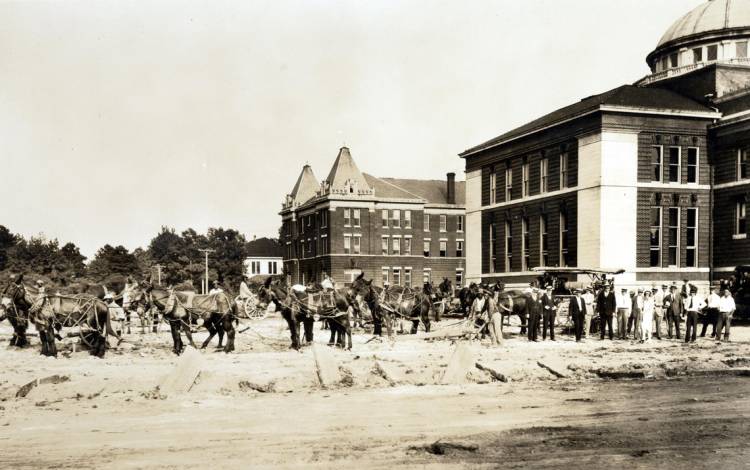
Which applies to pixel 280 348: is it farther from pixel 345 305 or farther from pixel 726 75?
pixel 726 75

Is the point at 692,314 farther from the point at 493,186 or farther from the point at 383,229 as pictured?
the point at 383,229

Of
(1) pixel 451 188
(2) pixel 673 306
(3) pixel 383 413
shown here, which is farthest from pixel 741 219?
(1) pixel 451 188

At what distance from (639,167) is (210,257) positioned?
7704cm

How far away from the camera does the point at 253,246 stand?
126438mm

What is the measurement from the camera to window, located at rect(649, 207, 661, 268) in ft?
137

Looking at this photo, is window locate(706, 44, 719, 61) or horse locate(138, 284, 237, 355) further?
window locate(706, 44, 719, 61)

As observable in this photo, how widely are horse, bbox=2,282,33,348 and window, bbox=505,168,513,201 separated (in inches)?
1403

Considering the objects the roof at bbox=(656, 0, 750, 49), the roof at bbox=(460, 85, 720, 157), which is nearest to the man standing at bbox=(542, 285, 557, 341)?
the roof at bbox=(460, 85, 720, 157)

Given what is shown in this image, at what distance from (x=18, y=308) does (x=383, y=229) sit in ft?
210

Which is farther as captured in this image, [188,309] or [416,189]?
[416,189]

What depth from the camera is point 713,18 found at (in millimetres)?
50188

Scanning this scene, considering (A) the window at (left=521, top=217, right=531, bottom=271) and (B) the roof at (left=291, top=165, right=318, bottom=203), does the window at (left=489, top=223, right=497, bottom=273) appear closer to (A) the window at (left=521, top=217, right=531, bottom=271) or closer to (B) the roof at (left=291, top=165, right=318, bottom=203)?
(A) the window at (left=521, top=217, right=531, bottom=271)

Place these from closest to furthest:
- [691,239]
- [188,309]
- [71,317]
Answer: [71,317]
[188,309]
[691,239]

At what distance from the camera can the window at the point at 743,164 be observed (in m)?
40.2
